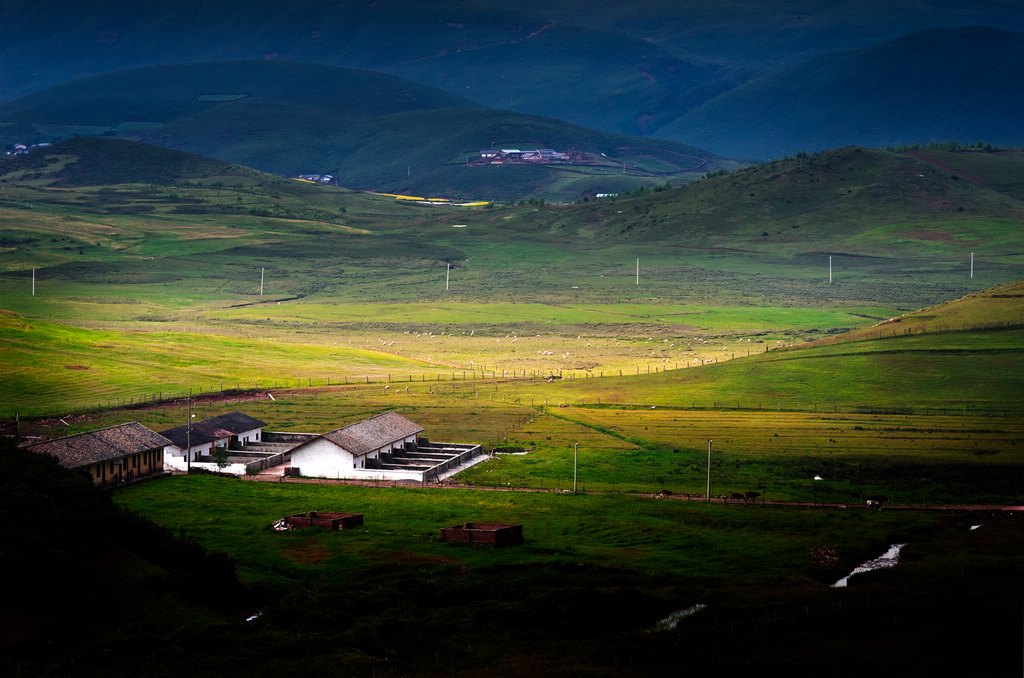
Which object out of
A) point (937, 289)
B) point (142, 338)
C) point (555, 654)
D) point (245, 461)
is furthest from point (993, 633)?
point (937, 289)

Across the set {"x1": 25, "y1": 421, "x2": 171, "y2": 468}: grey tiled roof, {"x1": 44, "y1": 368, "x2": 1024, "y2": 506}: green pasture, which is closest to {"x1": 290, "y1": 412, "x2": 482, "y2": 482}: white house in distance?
{"x1": 44, "y1": 368, "x2": 1024, "y2": 506}: green pasture

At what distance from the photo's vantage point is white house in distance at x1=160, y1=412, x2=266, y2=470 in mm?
69688

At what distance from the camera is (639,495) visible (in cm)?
6128

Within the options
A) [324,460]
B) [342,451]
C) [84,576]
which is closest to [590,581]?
[84,576]

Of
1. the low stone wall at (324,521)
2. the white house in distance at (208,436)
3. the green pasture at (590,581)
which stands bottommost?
the green pasture at (590,581)

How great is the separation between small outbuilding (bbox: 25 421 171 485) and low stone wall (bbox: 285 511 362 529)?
1094 cm

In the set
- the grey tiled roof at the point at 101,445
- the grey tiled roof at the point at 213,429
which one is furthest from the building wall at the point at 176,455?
the grey tiled roof at the point at 101,445

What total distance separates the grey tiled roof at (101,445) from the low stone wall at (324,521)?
38.2 ft

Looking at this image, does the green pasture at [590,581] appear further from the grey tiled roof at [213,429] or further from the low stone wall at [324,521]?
the grey tiled roof at [213,429]

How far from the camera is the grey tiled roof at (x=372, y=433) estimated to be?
6838cm

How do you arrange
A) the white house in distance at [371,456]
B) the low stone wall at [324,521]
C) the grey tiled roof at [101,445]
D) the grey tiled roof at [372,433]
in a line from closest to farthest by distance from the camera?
the low stone wall at [324,521] → the grey tiled roof at [101,445] → the white house in distance at [371,456] → the grey tiled roof at [372,433]

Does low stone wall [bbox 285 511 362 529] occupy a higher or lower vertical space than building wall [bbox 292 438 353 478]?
lower

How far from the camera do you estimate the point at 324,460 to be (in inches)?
2697

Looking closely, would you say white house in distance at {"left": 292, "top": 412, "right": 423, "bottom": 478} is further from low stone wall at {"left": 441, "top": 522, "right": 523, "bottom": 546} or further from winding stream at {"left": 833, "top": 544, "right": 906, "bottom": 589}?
winding stream at {"left": 833, "top": 544, "right": 906, "bottom": 589}
